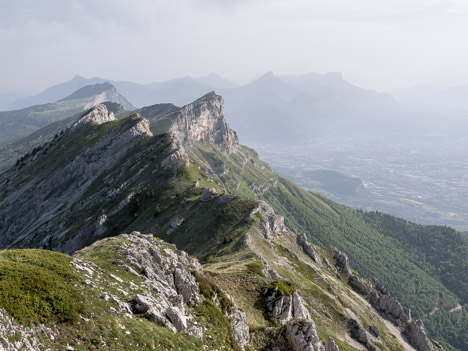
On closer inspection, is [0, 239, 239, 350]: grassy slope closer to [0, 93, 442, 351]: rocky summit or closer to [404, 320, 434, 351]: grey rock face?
[0, 93, 442, 351]: rocky summit

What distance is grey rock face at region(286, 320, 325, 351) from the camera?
35312 millimetres

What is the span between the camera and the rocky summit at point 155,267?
Answer: 24031mm

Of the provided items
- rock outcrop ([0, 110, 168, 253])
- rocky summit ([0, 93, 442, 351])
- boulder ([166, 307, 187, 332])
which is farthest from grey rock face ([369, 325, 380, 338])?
rock outcrop ([0, 110, 168, 253])

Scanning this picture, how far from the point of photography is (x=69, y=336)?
71.9 ft

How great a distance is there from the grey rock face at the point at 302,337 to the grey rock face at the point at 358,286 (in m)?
84.9

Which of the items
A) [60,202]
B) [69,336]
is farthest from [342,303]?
[60,202]

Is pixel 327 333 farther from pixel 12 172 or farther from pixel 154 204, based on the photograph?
pixel 12 172

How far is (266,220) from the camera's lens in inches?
3634

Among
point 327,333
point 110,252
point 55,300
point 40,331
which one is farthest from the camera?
point 327,333

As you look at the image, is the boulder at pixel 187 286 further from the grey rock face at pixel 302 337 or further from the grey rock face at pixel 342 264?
the grey rock face at pixel 342 264

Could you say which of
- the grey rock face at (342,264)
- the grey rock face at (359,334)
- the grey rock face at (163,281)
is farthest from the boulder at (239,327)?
the grey rock face at (342,264)

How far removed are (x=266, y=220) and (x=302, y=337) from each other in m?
56.8

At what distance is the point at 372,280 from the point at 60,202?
486ft

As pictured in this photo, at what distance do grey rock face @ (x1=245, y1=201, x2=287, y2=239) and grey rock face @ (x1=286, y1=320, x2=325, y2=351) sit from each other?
49962 millimetres
